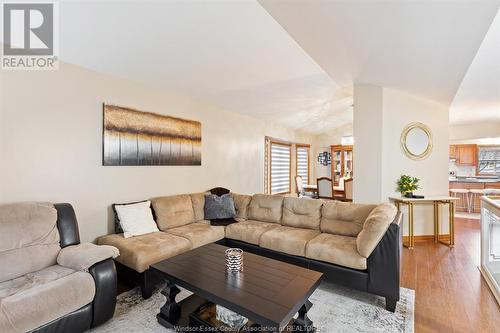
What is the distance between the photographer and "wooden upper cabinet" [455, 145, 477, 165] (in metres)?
7.19

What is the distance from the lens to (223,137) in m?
4.85

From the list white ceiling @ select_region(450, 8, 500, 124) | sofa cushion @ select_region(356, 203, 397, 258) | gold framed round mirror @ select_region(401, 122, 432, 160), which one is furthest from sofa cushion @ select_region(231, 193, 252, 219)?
white ceiling @ select_region(450, 8, 500, 124)

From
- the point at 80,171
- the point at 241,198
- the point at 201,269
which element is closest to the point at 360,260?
the point at 201,269

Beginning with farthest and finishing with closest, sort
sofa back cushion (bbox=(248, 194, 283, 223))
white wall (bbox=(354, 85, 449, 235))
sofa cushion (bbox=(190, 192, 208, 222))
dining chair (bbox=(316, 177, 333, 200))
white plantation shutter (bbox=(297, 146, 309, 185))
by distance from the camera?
white plantation shutter (bbox=(297, 146, 309, 185))
dining chair (bbox=(316, 177, 333, 200))
white wall (bbox=(354, 85, 449, 235))
sofa cushion (bbox=(190, 192, 208, 222))
sofa back cushion (bbox=(248, 194, 283, 223))

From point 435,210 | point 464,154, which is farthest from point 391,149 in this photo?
point 464,154

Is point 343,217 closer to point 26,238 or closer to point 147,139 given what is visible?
point 147,139

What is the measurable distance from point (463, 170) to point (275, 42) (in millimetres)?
7809

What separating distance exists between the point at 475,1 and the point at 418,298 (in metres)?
2.57

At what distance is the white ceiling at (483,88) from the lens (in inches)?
97.6

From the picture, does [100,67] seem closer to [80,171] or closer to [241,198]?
[80,171]

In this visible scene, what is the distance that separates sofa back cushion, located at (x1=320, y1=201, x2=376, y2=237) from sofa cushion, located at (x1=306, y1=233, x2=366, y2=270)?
0.14 meters

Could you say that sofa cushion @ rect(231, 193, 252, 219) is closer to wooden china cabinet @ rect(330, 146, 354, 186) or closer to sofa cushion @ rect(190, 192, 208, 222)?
sofa cushion @ rect(190, 192, 208, 222)

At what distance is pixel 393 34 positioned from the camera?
7.91 feet

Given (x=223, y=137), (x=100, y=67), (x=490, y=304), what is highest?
(x=100, y=67)
